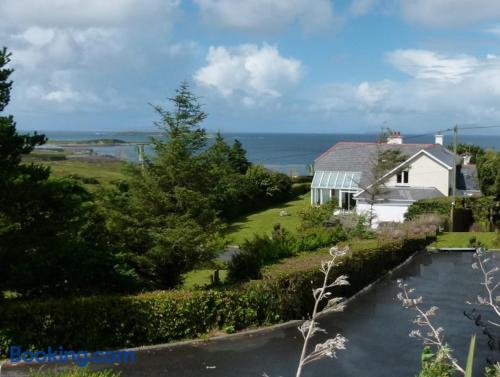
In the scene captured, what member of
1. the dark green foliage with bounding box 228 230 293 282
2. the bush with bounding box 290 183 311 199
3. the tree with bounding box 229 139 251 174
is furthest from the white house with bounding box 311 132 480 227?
the dark green foliage with bounding box 228 230 293 282

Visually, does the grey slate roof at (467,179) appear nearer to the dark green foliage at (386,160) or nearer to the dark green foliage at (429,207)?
the dark green foliage at (429,207)

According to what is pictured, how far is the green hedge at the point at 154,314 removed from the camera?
534 inches

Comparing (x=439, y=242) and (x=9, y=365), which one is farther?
(x=439, y=242)

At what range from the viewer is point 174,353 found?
14.1m

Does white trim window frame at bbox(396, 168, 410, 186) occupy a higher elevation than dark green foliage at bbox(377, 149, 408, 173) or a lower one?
lower

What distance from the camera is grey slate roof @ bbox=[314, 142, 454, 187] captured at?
155ft

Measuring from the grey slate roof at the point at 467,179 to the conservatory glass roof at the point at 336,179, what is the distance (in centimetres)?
893

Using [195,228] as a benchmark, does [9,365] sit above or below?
below

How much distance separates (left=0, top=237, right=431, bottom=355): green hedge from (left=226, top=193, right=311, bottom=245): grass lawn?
18.1 m

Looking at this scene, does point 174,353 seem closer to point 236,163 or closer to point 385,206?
point 385,206

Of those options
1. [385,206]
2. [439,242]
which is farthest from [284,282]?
[385,206]

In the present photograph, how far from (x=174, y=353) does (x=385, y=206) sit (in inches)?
1210

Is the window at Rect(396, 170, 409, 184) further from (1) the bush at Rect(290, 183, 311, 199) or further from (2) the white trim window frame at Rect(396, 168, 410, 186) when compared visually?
(1) the bush at Rect(290, 183, 311, 199)

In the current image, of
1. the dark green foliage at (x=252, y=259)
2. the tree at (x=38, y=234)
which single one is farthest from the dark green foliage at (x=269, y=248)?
the tree at (x=38, y=234)
